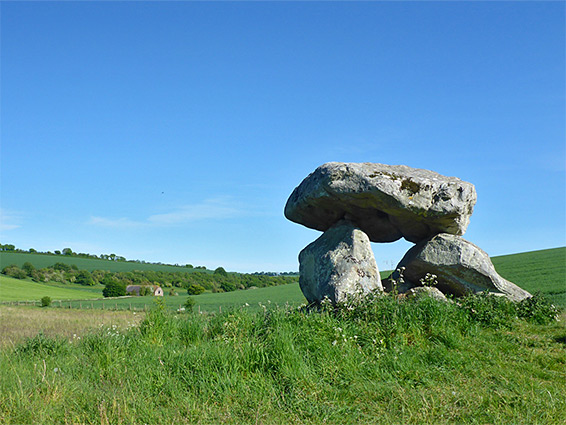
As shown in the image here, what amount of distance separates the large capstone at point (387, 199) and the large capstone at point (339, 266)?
2.41ft

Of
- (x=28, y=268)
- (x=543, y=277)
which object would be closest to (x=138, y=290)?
(x=28, y=268)

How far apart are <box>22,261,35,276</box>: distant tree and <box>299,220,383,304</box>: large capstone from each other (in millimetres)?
88353

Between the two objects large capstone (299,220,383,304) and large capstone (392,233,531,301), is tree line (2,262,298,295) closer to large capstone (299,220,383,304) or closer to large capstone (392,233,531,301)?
large capstone (299,220,383,304)

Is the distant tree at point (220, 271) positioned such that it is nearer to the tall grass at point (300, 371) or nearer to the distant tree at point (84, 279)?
the distant tree at point (84, 279)

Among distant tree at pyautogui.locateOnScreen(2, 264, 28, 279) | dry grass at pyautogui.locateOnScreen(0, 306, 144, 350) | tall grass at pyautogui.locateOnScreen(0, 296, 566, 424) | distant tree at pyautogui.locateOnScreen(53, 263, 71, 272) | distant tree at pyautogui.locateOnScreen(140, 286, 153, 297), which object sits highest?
distant tree at pyautogui.locateOnScreen(53, 263, 71, 272)

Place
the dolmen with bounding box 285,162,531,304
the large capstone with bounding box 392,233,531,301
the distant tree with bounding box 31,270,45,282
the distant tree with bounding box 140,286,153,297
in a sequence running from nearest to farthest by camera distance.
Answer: the dolmen with bounding box 285,162,531,304 < the large capstone with bounding box 392,233,531,301 < the distant tree with bounding box 140,286,153,297 < the distant tree with bounding box 31,270,45,282

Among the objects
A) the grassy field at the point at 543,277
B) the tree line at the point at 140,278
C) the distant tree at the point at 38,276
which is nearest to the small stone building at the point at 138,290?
the tree line at the point at 140,278

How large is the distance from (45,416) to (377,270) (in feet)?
28.5

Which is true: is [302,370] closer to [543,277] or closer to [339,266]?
[339,266]

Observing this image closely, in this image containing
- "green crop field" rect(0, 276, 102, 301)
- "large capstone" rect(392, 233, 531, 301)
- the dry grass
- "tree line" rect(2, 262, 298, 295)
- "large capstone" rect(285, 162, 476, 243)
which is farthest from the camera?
"tree line" rect(2, 262, 298, 295)

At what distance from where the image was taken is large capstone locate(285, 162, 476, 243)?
12141 mm

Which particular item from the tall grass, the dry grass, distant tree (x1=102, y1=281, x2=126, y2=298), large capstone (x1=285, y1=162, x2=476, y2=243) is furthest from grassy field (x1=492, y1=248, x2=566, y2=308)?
distant tree (x1=102, y1=281, x2=126, y2=298)

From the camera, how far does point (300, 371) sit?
267 inches

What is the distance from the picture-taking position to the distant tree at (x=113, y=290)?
74.9 meters
